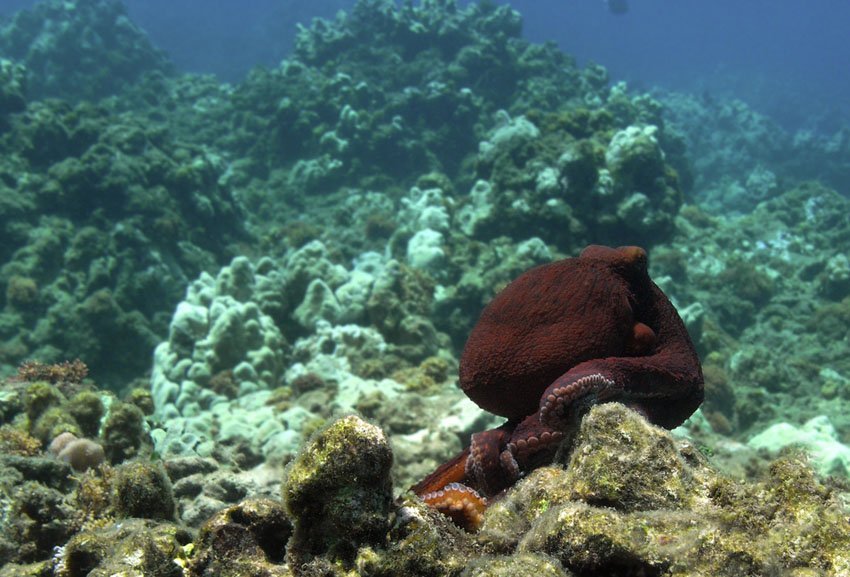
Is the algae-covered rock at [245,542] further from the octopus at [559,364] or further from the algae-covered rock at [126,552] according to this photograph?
the octopus at [559,364]

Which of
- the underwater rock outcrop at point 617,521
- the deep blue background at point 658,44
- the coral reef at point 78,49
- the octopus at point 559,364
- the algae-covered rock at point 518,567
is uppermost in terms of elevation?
the deep blue background at point 658,44

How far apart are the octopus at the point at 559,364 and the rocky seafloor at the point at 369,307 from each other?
0.77ft

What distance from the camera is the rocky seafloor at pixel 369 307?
210cm

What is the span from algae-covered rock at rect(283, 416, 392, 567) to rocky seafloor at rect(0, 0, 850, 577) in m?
0.01

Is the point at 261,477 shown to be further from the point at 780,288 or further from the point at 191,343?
the point at 780,288

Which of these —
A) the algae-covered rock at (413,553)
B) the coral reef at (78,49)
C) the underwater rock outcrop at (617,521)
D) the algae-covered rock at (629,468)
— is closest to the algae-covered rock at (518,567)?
the underwater rock outcrop at (617,521)

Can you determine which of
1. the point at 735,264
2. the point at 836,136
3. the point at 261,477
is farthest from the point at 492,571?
the point at 836,136

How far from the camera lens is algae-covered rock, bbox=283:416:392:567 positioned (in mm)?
2070

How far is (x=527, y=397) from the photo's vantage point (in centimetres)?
288

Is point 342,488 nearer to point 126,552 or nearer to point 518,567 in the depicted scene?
point 518,567

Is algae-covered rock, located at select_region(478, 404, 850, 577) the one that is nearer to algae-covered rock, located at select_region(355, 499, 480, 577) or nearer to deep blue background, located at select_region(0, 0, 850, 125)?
algae-covered rock, located at select_region(355, 499, 480, 577)

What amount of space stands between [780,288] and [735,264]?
1174 millimetres

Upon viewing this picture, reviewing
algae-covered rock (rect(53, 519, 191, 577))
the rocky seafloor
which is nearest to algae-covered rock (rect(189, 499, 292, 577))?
the rocky seafloor

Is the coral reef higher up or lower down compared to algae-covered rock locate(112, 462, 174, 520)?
higher up
